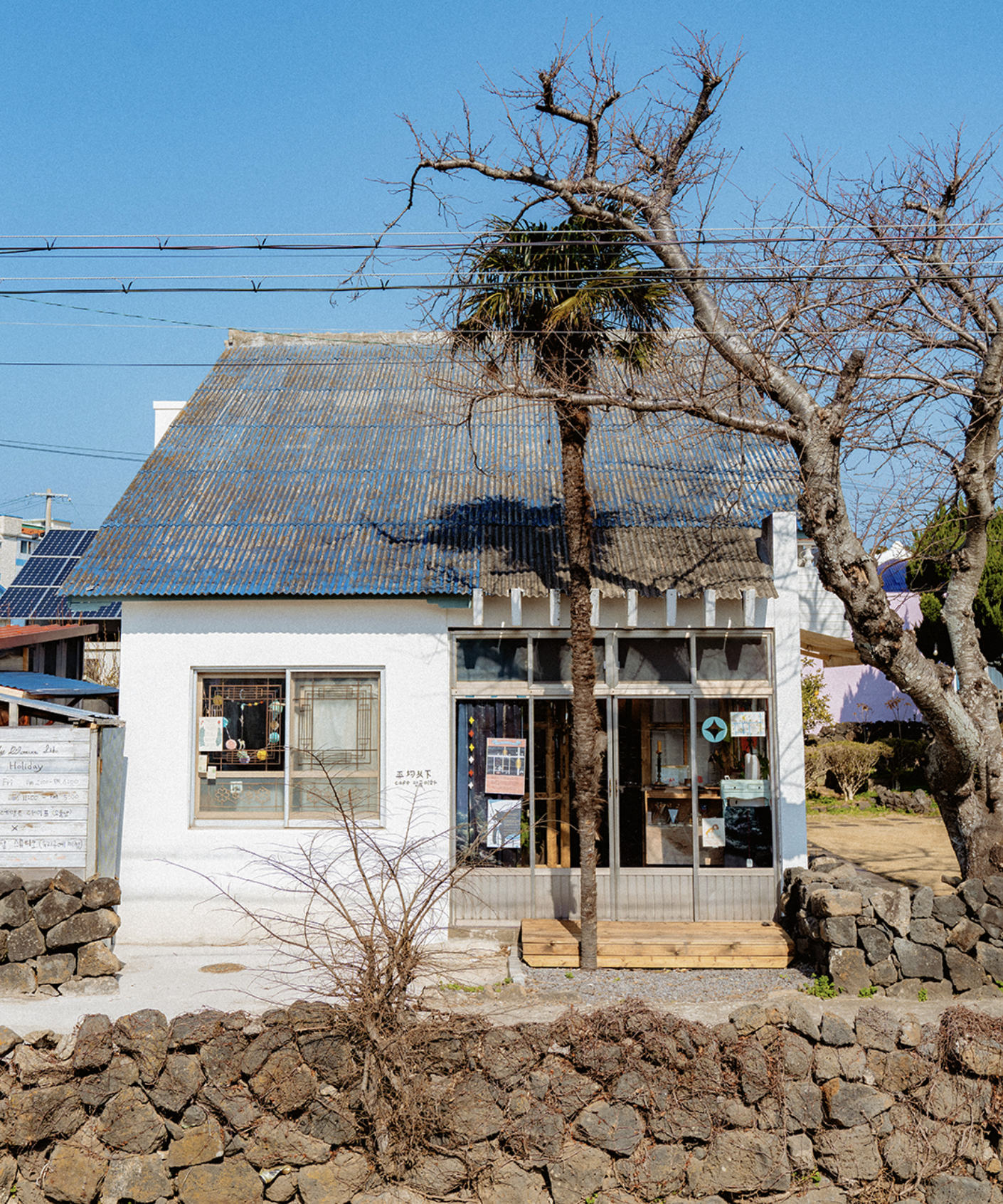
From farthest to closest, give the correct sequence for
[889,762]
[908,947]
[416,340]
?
[889,762], [416,340], [908,947]

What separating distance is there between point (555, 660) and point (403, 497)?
2.89 metres

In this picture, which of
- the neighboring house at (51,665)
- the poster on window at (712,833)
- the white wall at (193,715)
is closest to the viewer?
the white wall at (193,715)

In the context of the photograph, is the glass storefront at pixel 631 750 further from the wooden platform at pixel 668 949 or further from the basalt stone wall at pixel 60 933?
the basalt stone wall at pixel 60 933

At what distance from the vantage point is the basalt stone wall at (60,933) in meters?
9.48

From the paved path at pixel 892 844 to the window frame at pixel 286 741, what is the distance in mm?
6808

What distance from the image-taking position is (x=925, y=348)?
415 inches

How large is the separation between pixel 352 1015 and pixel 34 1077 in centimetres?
230

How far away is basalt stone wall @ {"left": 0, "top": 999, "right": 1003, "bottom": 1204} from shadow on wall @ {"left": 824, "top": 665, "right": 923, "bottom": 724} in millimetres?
21072

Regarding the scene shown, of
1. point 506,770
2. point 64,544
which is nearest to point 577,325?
point 506,770

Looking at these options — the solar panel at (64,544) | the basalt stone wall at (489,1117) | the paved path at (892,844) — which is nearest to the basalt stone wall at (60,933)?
the basalt stone wall at (489,1117)

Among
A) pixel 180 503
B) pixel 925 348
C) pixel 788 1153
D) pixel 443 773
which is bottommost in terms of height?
pixel 788 1153

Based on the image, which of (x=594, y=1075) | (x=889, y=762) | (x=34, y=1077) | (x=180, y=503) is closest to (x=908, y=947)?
(x=594, y=1075)

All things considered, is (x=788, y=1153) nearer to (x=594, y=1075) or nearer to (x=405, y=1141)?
(x=594, y=1075)

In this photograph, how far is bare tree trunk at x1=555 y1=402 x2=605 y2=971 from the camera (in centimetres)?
1036
